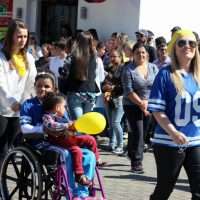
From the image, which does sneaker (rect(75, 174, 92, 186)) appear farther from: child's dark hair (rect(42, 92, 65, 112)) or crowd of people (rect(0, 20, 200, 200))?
child's dark hair (rect(42, 92, 65, 112))

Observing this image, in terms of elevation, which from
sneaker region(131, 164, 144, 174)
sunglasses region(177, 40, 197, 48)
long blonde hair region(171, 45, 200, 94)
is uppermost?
sunglasses region(177, 40, 197, 48)

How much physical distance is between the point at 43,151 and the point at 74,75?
3.35 metres

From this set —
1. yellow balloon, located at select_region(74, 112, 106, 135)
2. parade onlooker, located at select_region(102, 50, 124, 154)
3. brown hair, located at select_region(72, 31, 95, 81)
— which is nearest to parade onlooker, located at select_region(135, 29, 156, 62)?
parade onlooker, located at select_region(102, 50, 124, 154)

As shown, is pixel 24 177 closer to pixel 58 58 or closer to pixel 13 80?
pixel 13 80

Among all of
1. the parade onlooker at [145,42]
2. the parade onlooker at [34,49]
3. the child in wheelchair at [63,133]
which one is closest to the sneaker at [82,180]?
the child in wheelchair at [63,133]

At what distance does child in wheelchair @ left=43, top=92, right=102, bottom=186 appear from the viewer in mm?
5969

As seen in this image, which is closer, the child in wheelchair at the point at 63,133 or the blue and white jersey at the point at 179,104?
the blue and white jersey at the point at 179,104

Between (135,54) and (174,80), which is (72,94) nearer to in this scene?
(135,54)

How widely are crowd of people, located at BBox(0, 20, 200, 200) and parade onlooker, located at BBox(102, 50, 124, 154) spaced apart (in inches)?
0.6

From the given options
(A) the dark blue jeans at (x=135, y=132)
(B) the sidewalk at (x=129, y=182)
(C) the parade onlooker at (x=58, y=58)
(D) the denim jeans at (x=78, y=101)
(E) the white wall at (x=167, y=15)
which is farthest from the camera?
(E) the white wall at (x=167, y=15)

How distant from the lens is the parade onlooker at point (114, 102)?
1023cm

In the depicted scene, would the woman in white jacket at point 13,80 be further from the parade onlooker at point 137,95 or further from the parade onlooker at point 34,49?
the parade onlooker at point 34,49

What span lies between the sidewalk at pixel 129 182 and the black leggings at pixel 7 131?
50.5 inches

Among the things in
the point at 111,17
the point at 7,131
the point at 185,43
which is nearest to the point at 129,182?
the point at 7,131
